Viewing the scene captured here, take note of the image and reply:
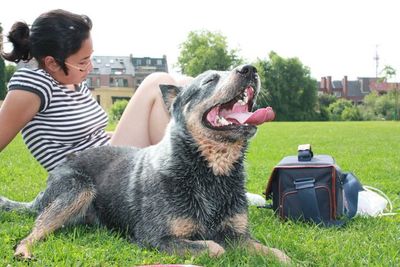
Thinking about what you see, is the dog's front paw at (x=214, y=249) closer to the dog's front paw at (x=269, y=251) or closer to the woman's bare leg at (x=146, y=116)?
the dog's front paw at (x=269, y=251)

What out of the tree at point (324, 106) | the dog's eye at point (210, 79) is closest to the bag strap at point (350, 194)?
the dog's eye at point (210, 79)

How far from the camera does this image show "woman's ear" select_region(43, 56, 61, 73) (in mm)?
4672

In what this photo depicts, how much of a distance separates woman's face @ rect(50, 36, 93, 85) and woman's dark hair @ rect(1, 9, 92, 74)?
0.13 ft

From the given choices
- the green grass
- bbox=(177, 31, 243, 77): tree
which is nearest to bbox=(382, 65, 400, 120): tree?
bbox=(177, 31, 243, 77): tree

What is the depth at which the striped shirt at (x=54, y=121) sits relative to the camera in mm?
4504

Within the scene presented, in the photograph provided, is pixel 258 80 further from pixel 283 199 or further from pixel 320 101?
pixel 320 101

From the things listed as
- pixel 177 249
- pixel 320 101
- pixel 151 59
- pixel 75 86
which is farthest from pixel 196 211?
pixel 151 59

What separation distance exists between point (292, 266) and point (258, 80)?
1.33 metres

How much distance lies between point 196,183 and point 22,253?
4.12 ft

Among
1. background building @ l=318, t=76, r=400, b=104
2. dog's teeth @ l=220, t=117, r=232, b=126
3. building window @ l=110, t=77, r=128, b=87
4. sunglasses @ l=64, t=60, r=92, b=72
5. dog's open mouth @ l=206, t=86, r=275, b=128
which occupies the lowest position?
background building @ l=318, t=76, r=400, b=104

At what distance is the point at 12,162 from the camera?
10375mm

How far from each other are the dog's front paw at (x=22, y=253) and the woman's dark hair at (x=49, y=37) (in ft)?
5.79

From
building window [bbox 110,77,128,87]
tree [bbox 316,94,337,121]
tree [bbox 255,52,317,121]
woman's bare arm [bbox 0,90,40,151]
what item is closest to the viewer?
woman's bare arm [bbox 0,90,40,151]

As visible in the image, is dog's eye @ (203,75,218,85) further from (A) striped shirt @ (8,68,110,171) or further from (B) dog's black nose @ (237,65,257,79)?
(A) striped shirt @ (8,68,110,171)
